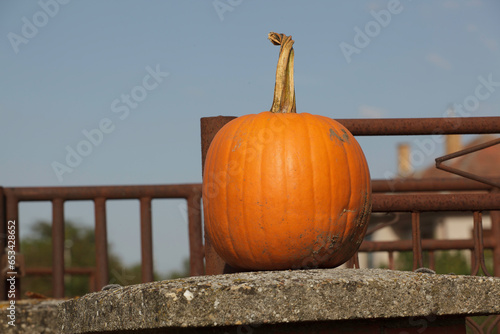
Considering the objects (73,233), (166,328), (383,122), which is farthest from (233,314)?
(73,233)

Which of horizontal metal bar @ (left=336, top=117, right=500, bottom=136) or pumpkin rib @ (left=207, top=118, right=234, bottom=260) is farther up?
horizontal metal bar @ (left=336, top=117, right=500, bottom=136)

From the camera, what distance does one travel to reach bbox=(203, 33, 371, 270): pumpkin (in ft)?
8.18

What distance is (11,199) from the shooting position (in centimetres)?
414

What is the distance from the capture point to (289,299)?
189cm

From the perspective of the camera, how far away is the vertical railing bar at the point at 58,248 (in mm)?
4062

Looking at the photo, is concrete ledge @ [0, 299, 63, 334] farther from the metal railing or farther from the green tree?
the green tree

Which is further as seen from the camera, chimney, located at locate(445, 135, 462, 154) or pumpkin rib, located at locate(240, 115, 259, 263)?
chimney, located at locate(445, 135, 462, 154)

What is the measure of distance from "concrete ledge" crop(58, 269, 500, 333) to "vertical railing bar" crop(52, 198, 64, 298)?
201 centimetres

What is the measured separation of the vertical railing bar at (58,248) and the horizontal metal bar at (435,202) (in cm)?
198

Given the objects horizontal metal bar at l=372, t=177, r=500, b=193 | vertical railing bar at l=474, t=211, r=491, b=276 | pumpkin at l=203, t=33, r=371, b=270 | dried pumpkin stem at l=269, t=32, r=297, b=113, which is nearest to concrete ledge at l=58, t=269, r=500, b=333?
pumpkin at l=203, t=33, r=371, b=270

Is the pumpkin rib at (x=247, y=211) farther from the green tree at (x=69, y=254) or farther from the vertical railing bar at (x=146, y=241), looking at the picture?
the green tree at (x=69, y=254)

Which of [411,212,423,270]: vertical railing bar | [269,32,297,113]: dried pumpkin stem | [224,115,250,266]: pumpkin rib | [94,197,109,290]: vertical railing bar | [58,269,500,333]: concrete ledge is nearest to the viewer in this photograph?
[58,269,500,333]: concrete ledge

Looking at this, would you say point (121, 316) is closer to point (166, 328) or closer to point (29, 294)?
point (166, 328)

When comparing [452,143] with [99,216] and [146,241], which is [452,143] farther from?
[99,216]
